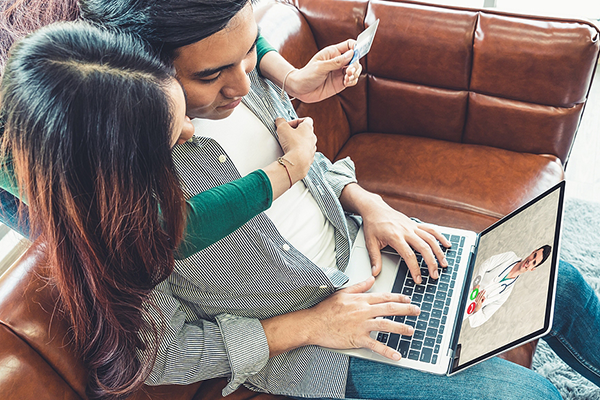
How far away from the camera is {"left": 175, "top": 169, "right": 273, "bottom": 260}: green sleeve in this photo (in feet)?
2.70

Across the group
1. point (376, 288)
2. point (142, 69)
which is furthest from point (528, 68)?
point (142, 69)

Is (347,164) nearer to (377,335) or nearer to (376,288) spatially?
(376,288)

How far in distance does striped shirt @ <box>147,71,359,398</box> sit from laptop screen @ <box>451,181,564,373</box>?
28cm

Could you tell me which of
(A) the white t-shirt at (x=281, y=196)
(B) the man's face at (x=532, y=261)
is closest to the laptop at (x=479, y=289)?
(B) the man's face at (x=532, y=261)

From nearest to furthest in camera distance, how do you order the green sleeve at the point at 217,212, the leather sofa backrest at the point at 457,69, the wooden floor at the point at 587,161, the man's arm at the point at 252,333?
1. the green sleeve at the point at 217,212
2. the man's arm at the point at 252,333
3. the leather sofa backrest at the point at 457,69
4. the wooden floor at the point at 587,161

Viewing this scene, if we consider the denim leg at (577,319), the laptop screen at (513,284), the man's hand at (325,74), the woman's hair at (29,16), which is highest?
the woman's hair at (29,16)

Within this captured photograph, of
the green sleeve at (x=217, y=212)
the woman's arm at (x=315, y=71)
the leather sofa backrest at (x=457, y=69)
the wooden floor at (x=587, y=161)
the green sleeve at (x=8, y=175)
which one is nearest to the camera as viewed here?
the green sleeve at (x=8, y=175)

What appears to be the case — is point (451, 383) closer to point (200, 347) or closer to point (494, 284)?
point (494, 284)

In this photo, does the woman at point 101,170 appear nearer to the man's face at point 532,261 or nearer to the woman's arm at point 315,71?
the woman's arm at point 315,71

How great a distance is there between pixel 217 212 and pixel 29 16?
42 cm

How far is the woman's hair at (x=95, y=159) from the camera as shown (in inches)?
24.0

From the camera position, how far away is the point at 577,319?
1.18m

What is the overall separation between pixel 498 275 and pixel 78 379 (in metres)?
0.79

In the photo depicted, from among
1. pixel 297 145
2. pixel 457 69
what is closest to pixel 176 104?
pixel 297 145
